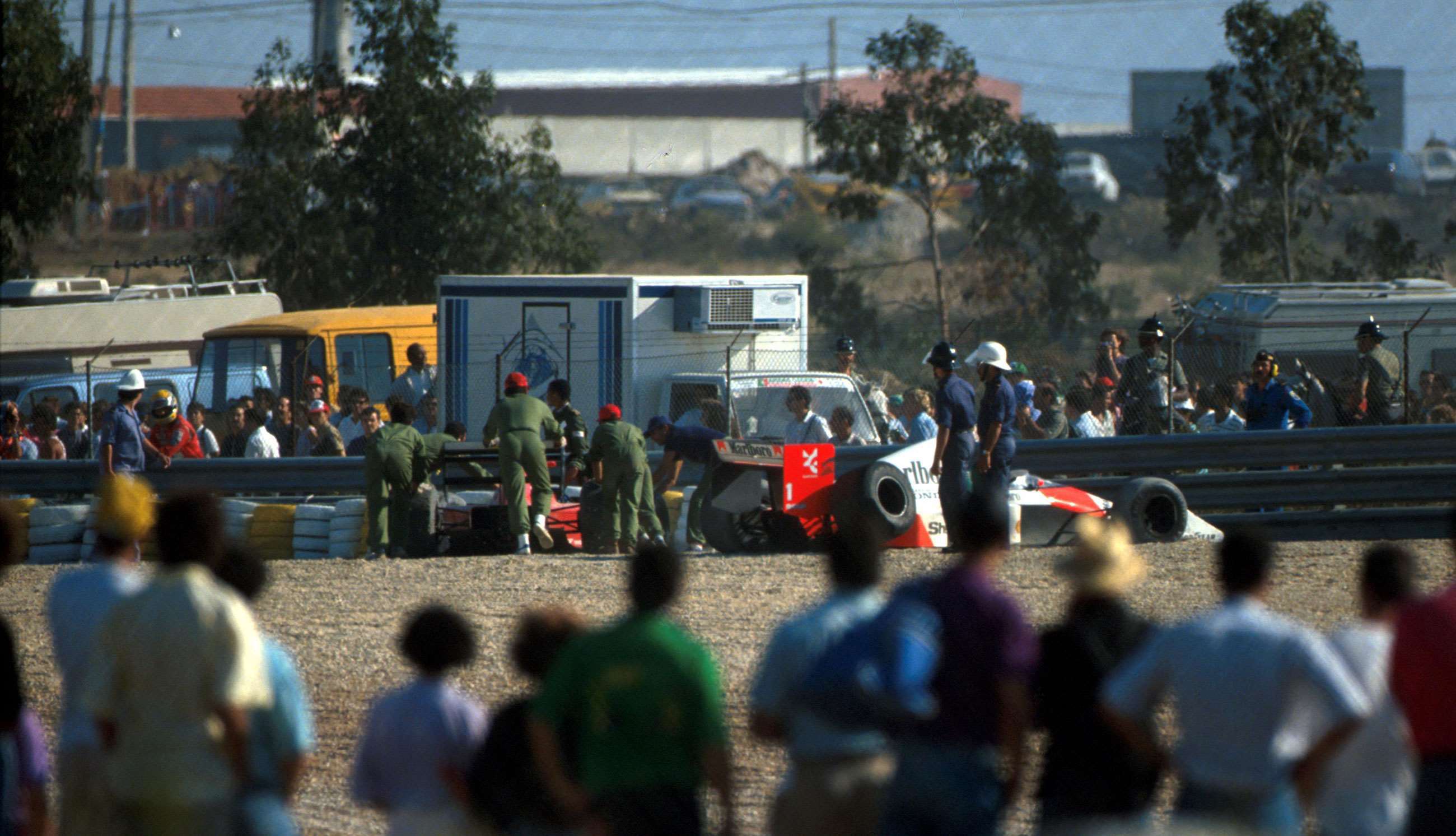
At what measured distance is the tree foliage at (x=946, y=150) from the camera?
26266mm

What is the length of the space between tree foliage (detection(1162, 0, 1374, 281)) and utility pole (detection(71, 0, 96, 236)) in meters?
15.7

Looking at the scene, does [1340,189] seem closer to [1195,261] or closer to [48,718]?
[48,718]

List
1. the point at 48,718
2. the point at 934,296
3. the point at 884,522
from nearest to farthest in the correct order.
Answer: the point at 48,718 < the point at 884,522 < the point at 934,296

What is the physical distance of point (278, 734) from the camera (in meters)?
4.47

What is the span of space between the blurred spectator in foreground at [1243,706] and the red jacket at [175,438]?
12003 millimetres

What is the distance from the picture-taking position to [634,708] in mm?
4297

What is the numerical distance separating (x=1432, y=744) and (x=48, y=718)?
654cm

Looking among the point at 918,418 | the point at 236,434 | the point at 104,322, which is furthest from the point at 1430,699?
the point at 104,322

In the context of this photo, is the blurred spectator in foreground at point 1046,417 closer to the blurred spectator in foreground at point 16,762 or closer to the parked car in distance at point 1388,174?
the blurred spectator in foreground at point 16,762

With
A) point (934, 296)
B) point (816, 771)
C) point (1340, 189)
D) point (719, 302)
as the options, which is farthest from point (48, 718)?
point (934, 296)

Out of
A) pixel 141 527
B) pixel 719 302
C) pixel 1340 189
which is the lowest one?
pixel 141 527

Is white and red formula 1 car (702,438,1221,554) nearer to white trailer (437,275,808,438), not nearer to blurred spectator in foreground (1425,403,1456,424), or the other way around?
blurred spectator in foreground (1425,403,1456,424)

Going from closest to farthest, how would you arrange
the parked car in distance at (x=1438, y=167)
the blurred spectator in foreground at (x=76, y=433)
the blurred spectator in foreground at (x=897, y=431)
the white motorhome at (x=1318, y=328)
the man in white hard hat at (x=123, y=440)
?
the man in white hard hat at (x=123, y=440)
the blurred spectator in foreground at (x=897, y=431)
the blurred spectator in foreground at (x=76, y=433)
the white motorhome at (x=1318, y=328)
the parked car in distance at (x=1438, y=167)

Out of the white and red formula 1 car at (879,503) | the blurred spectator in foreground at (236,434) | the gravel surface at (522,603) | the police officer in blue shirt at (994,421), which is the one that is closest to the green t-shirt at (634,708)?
the gravel surface at (522,603)
